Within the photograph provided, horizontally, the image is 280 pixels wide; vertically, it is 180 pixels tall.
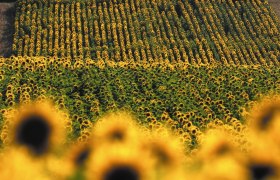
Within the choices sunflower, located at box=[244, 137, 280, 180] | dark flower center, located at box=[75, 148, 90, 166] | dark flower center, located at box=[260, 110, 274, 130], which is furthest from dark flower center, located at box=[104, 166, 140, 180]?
dark flower center, located at box=[260, 110, 274, 130]

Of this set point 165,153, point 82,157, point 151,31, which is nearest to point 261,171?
point 165,153

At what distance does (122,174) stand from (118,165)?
4 centimetres

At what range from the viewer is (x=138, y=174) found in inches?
79.0

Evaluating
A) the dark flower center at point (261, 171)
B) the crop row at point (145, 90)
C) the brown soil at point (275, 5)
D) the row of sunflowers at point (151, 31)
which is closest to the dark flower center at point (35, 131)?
the dark flower center at point (261, 171)

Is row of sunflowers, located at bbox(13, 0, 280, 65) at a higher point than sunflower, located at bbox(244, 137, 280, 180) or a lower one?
higher

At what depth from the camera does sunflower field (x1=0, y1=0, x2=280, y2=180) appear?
2.13 metres

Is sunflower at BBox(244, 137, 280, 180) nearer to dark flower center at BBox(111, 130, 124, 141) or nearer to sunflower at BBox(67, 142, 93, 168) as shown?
dark flower center at BBox(111, 130, 124, 141)

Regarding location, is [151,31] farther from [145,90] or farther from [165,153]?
[165,153]

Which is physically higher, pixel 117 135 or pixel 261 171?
pixel 117 135

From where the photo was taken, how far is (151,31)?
2653cm

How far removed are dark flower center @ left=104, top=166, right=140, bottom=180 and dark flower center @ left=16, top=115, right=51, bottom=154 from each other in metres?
0.63

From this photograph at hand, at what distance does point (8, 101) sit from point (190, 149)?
5285 millimetres

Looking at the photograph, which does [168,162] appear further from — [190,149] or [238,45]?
[238,45]

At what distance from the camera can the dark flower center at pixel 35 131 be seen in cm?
256
